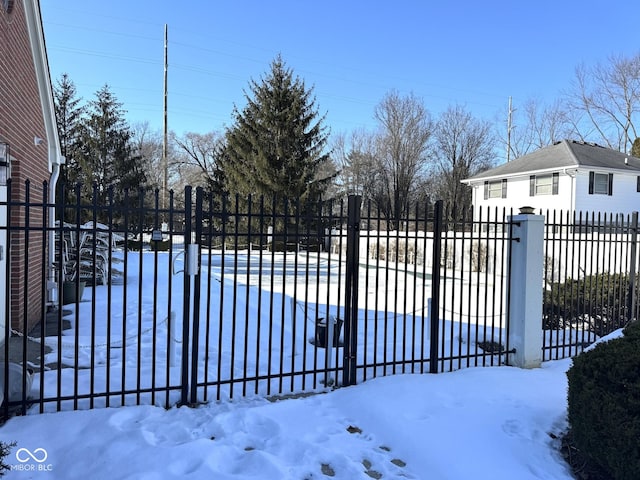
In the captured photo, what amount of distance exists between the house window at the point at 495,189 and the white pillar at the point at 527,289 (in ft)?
68.8

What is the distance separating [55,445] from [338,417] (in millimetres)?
1992

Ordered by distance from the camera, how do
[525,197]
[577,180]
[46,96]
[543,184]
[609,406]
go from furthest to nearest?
[525,197]
[543,184]
[577,180]
[46,96]
[609,406]

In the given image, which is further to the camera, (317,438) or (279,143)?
(279,143)

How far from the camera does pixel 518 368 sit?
5055mm

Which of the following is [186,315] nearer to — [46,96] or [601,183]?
[46,96]

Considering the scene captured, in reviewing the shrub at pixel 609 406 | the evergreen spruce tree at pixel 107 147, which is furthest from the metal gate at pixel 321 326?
the evergreen spruce tree at pixel 107 147

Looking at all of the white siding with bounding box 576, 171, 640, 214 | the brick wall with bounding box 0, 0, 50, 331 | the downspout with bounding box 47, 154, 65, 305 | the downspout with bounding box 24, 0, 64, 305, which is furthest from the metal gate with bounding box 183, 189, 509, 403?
the white siding with bounding box 576, 171, 640, 214

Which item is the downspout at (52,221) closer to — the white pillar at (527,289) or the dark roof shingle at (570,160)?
the white pillar at (527,289)

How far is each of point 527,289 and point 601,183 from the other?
18.9 m

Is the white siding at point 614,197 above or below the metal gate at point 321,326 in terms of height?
above

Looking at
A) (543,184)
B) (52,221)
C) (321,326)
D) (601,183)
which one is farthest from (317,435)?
(543,184)

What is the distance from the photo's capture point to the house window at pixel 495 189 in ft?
81.1

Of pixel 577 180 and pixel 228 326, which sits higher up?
pixel 577 180

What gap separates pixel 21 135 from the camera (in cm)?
598
